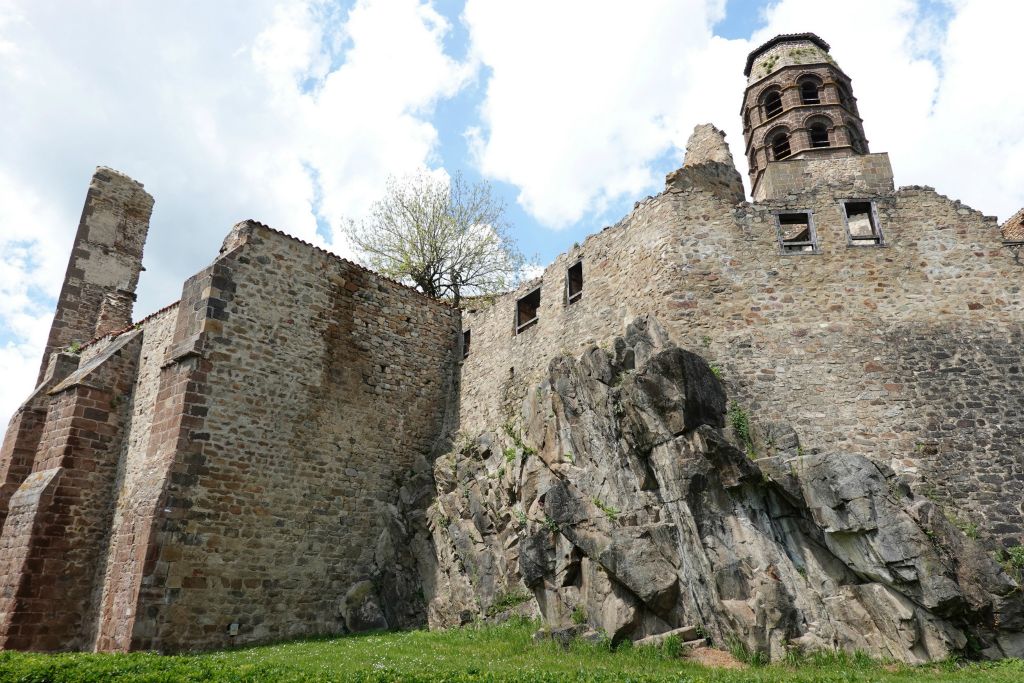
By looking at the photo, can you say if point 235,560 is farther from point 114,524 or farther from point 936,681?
point 936,681

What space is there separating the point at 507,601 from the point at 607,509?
124 inches

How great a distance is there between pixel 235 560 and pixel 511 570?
18.5 ft

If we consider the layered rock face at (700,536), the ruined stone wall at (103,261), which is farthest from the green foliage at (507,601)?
the ruined stone wall at (103,261)

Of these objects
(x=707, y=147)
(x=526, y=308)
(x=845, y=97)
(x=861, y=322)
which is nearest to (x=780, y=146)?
(x=845, y=97)

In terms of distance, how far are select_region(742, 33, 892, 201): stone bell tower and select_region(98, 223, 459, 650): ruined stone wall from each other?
48.9 ft

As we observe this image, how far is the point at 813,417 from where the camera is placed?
1180 centimetres

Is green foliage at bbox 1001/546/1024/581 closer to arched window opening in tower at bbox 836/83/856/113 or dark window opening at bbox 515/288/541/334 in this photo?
dark window opening at bbox 515/288/541/334

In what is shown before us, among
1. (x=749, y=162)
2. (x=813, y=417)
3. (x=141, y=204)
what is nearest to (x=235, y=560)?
(x=813, y=417)

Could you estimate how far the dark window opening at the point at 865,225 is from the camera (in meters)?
13.5

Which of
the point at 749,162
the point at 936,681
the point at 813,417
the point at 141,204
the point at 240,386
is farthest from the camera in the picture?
the point at 749,162

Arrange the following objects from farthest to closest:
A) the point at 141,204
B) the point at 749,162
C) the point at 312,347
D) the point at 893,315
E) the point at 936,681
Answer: the point at 749,162 → the point at 141,204 → the point at 312,347 → the point at 893,315 → the point at 936,681

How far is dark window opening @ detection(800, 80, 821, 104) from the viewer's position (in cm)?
2445

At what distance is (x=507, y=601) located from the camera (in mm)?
12938

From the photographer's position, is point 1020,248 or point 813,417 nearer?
point 813,417
